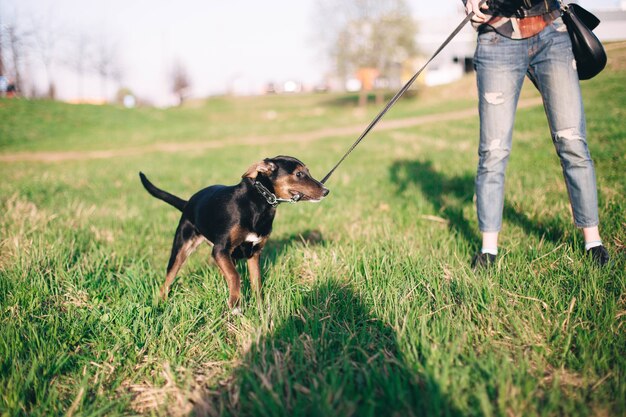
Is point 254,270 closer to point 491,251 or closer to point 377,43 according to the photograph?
point 491,251

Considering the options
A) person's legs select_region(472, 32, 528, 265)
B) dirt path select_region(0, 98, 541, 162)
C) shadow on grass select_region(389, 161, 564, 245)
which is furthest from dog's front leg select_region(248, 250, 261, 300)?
dirt path select_region(0, 98, 541, 162)

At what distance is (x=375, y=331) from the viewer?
2.32 meters

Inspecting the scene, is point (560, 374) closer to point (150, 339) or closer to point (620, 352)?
point (620, 352)

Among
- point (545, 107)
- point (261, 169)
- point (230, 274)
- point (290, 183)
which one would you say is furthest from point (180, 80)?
point (545, 107)

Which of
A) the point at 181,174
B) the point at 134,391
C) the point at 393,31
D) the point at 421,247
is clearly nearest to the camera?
the point at 134,391

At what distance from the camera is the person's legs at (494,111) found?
3057mm

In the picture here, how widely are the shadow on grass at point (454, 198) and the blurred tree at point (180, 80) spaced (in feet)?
211

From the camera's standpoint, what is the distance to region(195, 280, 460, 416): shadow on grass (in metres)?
1.72

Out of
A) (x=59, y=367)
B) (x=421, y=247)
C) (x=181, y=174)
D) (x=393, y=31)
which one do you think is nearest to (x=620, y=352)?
(x=421, y=247)

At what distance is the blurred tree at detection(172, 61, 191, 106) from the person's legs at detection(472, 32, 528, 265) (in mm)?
68160

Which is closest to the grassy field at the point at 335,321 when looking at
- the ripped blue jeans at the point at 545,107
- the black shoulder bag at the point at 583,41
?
the ripped blue jeans at the point at 545,107

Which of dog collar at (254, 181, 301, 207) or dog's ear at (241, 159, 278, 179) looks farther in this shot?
dog collar at (254, 181, 301, 207)

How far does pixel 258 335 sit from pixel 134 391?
27.6 inches

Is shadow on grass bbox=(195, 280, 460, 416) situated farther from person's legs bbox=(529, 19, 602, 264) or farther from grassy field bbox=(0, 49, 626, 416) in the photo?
person's legs bbox=(529, 19, 602, 264)
